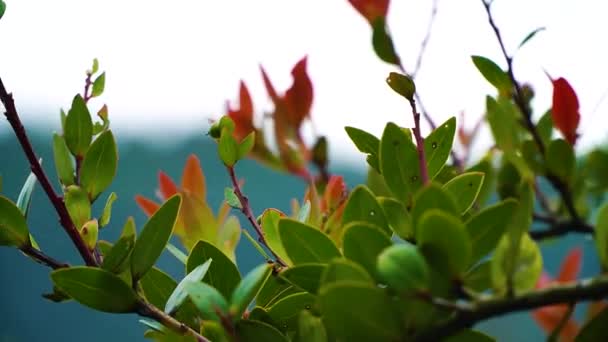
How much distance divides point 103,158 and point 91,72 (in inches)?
4.0

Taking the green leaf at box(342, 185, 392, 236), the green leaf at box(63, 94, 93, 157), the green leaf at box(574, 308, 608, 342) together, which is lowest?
the green leaf at box(574, 308, 608, 342)

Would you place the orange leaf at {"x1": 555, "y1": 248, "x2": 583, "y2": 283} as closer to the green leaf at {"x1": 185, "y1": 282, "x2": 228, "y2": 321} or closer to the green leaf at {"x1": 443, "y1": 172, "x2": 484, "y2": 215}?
the green leaf at {"x1": 443, "y1": 172, "x2": 484, "y2": 215}

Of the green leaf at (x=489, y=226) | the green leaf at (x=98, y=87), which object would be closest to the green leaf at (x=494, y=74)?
the green leaf at (x=489, y=226)

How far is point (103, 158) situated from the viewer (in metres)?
0.35

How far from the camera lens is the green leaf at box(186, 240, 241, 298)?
1.05ft

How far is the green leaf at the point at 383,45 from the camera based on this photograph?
0.41m

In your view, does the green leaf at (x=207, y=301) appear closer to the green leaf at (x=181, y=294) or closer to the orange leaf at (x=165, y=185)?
the green leaf at (x=181, y=294)

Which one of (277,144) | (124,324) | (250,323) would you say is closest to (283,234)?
(250,323)

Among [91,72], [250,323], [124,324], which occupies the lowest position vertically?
[124,324]

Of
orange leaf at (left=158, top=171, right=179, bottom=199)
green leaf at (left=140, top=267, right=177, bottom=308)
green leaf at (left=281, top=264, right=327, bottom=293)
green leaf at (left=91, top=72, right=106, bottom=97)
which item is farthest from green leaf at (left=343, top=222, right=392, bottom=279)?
orange leaf at (left=158, top=171, right=179, bottom=199)

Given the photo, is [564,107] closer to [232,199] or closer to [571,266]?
[232,199]

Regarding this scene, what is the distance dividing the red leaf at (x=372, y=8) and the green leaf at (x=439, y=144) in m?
0.13

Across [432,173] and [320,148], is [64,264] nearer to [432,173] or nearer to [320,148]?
[432,173]

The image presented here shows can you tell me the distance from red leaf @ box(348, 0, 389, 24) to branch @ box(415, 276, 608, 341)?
0.87ft
